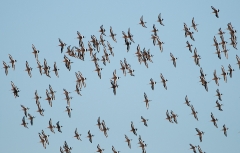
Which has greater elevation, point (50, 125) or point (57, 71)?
point (57, 71)

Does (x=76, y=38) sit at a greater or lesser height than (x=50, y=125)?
greater

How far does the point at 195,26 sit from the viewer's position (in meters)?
84.8

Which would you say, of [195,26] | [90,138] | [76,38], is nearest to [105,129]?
[90,138]

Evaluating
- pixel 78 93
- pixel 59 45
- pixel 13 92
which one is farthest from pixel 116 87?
pixel 13 92

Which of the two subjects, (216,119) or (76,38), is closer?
(76,38)

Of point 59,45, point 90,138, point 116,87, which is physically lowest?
point 90,138

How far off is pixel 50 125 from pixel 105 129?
9.91m

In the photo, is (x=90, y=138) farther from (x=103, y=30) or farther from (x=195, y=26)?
(x=195, y=26)

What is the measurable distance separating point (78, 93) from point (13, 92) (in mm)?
11357

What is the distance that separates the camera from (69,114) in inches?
3469

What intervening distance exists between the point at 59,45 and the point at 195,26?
23781 mm

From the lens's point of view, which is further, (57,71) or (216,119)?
(216,119)

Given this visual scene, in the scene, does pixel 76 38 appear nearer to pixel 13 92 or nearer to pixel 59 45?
pixel 59 45

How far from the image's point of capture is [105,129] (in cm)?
8775
